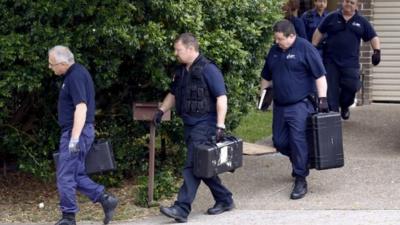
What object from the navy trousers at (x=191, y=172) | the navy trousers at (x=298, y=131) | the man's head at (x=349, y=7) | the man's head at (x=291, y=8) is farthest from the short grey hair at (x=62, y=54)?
the man's head at (x=291, y=8)

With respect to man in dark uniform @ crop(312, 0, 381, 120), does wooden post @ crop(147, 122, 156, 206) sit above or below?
below

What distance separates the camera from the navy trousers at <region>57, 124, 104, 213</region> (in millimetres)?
7801

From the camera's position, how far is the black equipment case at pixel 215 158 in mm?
7738

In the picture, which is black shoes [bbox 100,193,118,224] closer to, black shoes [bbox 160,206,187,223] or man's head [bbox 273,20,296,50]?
black shoes [bbox 160,206,187,223]

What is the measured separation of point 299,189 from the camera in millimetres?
8594

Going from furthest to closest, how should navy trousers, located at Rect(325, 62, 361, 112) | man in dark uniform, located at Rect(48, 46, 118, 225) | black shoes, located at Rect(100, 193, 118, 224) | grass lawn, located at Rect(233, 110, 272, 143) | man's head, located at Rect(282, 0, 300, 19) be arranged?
grass lawn, located at Rect(233, 110, 272, 143) → man's head, located at Rect(282, 0, 300, 19) → navy trousers, located at Rect(325, 62, 361, 112) → black shoes, located at Rect(100, 193, 118, 224) → man in dark uniform, located at Rect(48, 46, 118, 225)

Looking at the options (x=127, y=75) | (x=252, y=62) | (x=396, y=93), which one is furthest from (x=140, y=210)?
(x=396, y=93)

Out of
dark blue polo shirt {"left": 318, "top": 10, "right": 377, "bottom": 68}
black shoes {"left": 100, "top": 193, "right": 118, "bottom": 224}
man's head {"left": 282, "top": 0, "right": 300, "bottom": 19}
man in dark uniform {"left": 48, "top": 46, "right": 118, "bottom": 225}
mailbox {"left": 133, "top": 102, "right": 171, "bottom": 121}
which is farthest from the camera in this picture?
man's head {"left": 282, "top": 0, "right": 300, "bottom": 19}

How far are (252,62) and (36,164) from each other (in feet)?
8.54

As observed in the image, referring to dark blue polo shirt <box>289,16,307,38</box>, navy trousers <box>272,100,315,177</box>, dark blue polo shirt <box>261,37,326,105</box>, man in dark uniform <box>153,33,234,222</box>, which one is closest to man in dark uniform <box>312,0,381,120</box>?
dark blue polo shirt <box>289,16,307,38</box>

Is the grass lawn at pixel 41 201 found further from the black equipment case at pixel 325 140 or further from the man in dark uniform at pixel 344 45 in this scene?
the man in dark uniform at pixel 344 45

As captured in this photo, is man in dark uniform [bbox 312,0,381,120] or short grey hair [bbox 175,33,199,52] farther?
man in dark uniform [bbox 312,0,381,120]

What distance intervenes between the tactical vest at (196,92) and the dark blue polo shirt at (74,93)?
84 centimetres

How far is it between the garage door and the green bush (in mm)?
4124
